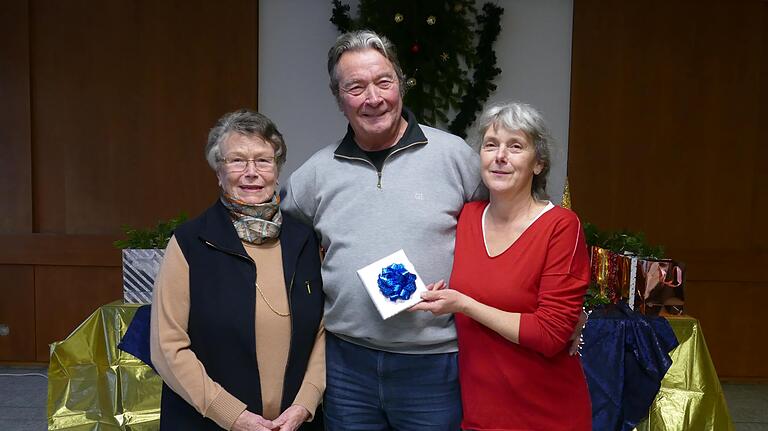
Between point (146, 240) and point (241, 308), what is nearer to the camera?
point (241, 308)

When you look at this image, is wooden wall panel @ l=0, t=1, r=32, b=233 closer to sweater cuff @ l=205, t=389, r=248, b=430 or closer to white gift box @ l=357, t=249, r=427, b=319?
sweater cuff @ l=205, t=389, r=248, b=430

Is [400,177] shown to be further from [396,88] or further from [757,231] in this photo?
[757,231]

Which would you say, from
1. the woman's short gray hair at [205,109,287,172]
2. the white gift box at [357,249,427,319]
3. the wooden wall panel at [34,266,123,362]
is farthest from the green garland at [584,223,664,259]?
the wooden wall panel at [34,266,123,362]

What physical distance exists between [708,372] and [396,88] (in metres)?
2.04

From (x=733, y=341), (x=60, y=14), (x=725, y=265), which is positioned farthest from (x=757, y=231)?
(x=60, y=14)

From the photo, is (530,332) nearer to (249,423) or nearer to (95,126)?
(249,423)

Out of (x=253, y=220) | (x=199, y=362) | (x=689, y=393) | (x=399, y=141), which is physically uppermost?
(x=399, y=141)

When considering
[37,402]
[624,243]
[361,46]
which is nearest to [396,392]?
[361,46]

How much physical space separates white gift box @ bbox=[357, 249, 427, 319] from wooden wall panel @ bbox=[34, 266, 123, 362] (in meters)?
3.32

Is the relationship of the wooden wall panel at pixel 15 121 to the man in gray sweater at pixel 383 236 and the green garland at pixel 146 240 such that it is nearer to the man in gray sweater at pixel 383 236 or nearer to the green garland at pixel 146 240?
the green garland at pixel 146 240

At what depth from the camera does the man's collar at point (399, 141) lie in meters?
1.62

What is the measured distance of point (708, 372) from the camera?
2.64 m

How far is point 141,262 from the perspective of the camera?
2645 millimetres

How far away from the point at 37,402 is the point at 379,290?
3208 millimetres
